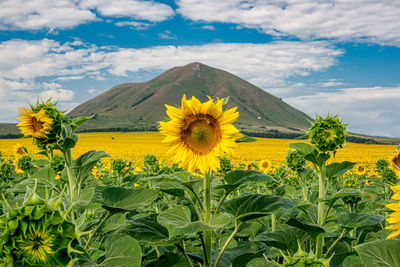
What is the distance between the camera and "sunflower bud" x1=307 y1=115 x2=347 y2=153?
307cm

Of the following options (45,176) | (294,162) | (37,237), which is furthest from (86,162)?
(294,162)

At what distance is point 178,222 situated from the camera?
6.95 ft

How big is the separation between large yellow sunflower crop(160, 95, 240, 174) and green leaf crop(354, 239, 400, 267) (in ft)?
3.64

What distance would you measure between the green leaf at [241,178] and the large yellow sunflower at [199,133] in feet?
0.61

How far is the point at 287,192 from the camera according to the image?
4.75 meters

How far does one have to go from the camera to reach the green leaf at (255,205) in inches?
83.1

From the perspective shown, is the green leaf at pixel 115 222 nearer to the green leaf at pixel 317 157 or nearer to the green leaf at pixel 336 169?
the green leaf at pixel 317 157

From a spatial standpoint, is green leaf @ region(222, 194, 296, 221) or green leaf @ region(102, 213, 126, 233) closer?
green leaf @ region(222, 194, 296, 221)

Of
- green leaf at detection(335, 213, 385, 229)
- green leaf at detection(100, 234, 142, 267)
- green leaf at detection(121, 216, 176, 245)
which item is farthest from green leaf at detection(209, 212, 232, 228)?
green leaf at detection(335, 213, 385, 229)

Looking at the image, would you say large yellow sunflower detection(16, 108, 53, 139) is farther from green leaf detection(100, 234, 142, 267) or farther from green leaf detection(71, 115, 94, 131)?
green leaf detection(100, 234, 142, 267)

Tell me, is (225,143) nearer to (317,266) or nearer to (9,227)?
(317,266)

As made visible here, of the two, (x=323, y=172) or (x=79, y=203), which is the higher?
(x=323, y=172)

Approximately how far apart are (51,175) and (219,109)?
201 centimetres

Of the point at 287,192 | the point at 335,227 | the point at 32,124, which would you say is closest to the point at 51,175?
the point at 32,124
